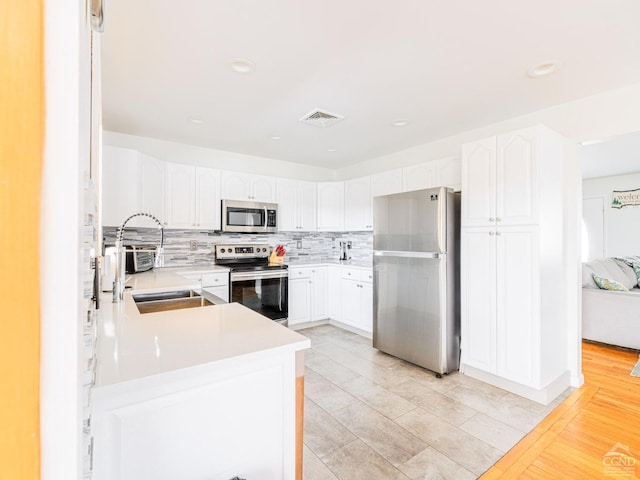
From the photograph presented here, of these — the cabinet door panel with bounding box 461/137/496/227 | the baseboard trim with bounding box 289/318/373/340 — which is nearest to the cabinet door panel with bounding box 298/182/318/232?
the baseboard trim with bounding box 289/318/373/340

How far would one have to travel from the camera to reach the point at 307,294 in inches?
169

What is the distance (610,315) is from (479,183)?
2.39 metres

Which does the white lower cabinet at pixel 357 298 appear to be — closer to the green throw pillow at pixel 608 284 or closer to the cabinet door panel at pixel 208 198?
the cabinet door panel at pixel 208 198

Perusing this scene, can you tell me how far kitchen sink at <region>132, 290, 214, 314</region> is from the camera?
1898mm

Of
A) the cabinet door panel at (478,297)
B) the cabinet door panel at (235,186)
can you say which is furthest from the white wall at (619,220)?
the cabinet door panel at (235,186)

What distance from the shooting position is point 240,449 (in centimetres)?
97

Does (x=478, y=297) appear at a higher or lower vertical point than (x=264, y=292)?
higher

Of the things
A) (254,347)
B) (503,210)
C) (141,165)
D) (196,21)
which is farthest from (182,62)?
(503,210)

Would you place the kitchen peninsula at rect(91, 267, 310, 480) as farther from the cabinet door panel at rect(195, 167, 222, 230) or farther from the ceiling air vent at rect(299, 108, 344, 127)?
the cabinet door panel at rect(195, 167, 222, 230)

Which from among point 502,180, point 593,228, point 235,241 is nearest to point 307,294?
point 235,241

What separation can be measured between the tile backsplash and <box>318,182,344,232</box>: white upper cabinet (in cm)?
37

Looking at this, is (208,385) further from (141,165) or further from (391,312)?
(141,165)

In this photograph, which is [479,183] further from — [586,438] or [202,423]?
[202,423]

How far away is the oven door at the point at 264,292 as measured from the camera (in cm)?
366
